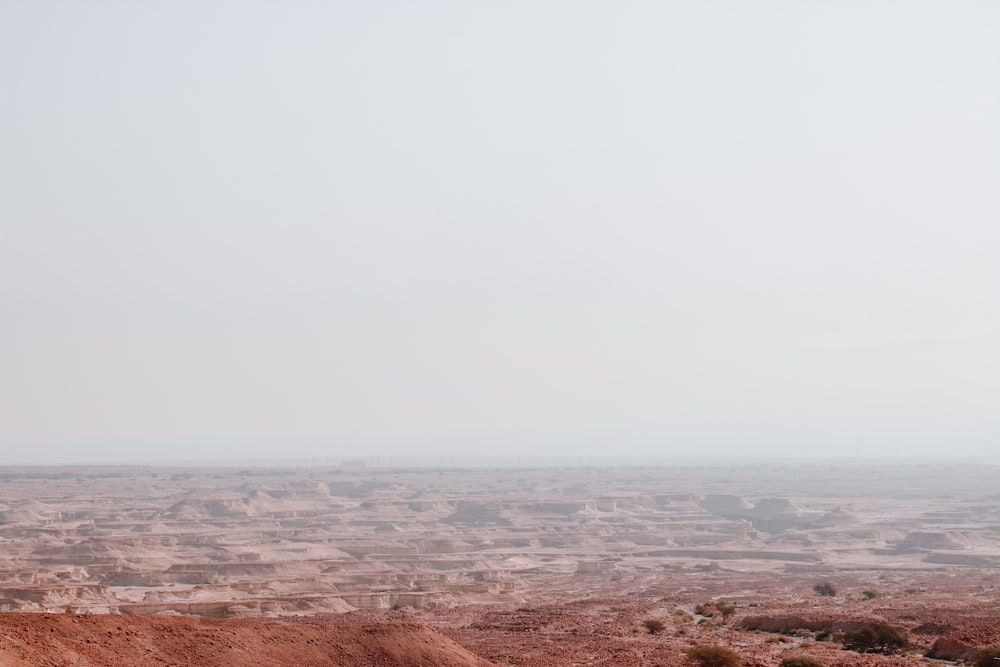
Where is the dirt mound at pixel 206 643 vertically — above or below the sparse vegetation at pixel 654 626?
above

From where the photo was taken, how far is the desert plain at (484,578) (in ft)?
98.4

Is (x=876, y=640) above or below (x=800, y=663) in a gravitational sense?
below

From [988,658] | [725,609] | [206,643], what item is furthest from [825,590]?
[206,643]

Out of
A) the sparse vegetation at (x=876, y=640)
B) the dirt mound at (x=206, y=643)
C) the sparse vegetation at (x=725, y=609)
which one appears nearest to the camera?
the dirt mound at (x=206, y=643)

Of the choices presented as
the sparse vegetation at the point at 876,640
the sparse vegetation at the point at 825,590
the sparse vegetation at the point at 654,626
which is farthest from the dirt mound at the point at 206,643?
the sparse vegetation at the point at 825,590

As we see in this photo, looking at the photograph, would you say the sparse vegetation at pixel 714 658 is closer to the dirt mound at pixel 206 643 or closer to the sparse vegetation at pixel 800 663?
the sparse vegetation at pixel 800 663

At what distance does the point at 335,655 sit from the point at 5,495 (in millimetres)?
162559

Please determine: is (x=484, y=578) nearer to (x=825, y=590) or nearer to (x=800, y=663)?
(x=825, y=590)

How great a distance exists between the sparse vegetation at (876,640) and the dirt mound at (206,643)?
13292mm

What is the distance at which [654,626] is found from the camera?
143ft

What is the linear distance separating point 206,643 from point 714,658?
1463 cm

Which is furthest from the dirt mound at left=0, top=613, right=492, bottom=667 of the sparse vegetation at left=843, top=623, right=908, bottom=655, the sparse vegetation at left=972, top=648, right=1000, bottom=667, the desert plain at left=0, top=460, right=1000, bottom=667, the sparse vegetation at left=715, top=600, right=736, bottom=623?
the sparse vegetation at left=715, top=600, right=736, bottom=623

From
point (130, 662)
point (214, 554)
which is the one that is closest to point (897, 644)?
point (130, 662)

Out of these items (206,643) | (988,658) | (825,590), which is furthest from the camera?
(825,590)
